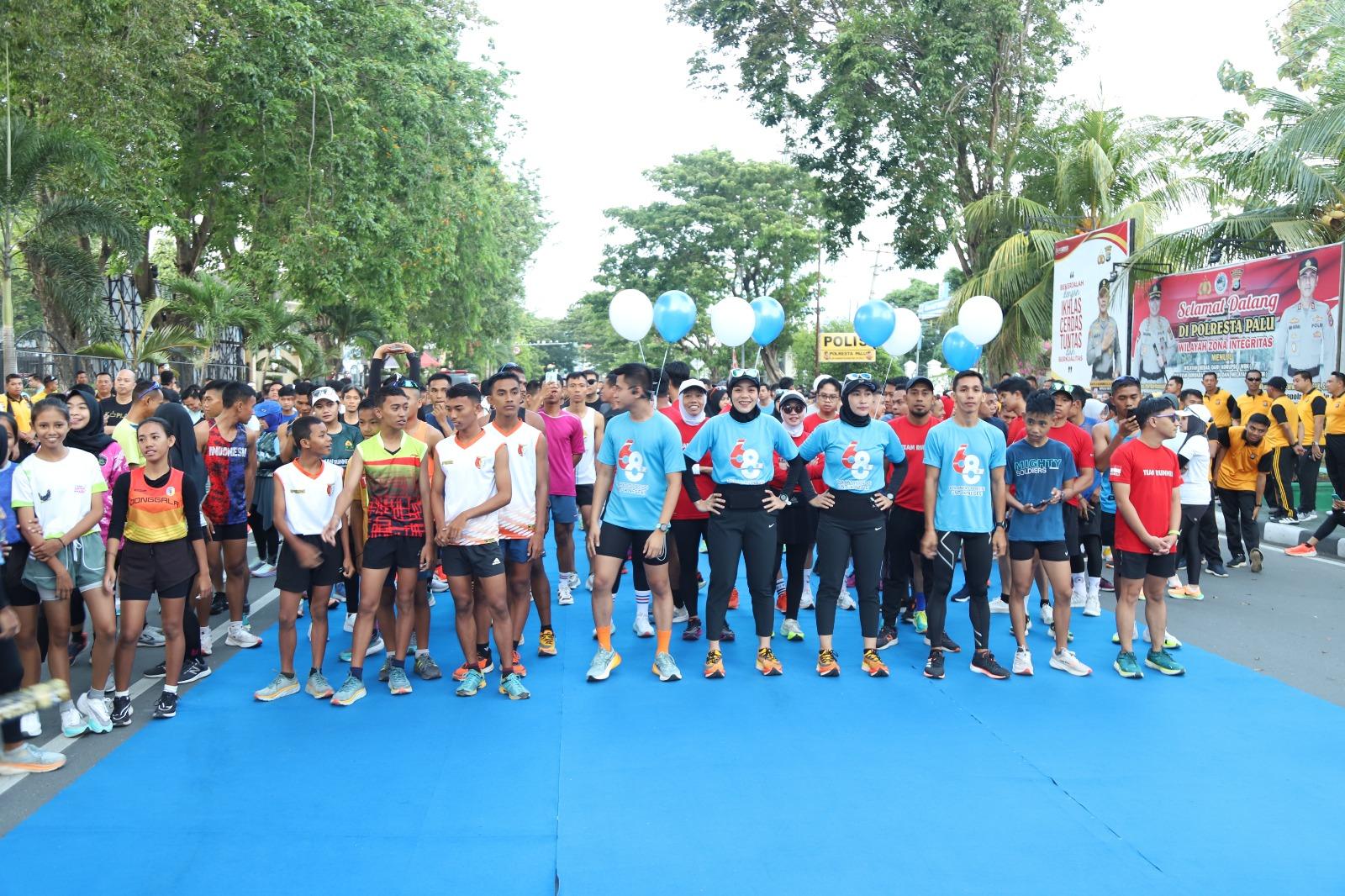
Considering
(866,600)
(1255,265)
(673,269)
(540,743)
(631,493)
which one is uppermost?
(673,269)

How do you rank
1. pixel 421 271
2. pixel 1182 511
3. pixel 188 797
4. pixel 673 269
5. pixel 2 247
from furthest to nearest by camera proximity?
pixel 673 269
pixel 421 271
pixel 2 247
pixel 1182 511
pixel 188 797

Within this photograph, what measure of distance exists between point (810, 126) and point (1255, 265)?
8.81 metres

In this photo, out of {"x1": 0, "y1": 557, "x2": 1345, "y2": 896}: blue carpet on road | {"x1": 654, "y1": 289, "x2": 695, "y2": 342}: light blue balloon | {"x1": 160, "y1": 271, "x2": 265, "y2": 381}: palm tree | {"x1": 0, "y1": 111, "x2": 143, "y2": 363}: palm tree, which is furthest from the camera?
{"x1": 160, "y1": 271, "x2": 265, "y2": 381}: palm tree

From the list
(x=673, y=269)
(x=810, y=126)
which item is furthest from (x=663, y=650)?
(x=673, y=269)

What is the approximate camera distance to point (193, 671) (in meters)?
6.02

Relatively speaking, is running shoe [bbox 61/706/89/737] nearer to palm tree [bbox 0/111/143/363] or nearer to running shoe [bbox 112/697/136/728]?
running shoe [bbox 112/697/136/728]

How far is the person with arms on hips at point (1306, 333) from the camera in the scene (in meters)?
12.4

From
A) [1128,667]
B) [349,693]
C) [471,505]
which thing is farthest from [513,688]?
[1128,667]

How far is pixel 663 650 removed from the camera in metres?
6.11

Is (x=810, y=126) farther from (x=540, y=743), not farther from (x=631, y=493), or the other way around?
(x=540, y=743)

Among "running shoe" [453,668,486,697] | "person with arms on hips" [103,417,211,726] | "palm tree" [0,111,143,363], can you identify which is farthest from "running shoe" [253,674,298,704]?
"palm tree" [0,111,143,363]

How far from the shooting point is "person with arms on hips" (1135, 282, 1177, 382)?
15.5m

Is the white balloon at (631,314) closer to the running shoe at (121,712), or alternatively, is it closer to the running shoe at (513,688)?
the running shoe at (513,688)

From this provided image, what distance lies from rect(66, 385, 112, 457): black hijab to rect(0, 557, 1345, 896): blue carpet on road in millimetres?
1508
